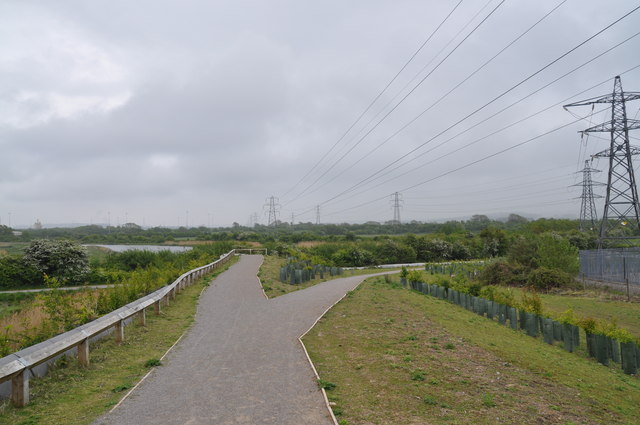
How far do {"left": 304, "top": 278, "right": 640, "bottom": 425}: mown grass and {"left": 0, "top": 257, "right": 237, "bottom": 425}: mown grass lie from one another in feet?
12.4

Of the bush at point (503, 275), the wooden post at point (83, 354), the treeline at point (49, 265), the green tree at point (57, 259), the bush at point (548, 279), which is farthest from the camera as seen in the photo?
the green tree at point (57, 259)

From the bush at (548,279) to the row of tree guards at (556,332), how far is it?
42.7ft

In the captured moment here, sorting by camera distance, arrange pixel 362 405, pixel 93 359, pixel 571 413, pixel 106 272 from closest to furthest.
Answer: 1. pixel 362 405
2. pixel 571 413
3. pixel 93 359
4. pixel 106 272

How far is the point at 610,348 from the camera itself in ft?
43.9

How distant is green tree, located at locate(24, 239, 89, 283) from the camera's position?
35.8 m

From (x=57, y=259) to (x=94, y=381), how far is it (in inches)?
1337

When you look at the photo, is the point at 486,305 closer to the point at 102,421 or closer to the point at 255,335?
the point at 255,335

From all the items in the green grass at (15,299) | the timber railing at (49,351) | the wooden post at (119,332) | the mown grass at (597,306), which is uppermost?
the timber railing at (49,351)

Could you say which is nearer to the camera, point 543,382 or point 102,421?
point 102,421

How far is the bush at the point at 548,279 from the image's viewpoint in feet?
105

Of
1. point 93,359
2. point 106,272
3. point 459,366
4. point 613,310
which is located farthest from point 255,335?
point 106,272

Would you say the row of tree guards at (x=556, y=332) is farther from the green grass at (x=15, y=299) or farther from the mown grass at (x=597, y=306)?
the green grass at (x=15, y=299)

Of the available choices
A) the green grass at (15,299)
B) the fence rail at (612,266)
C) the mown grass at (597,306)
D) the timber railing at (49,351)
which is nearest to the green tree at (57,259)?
the green grass at (15,299)

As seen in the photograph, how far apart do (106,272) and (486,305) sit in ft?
114
